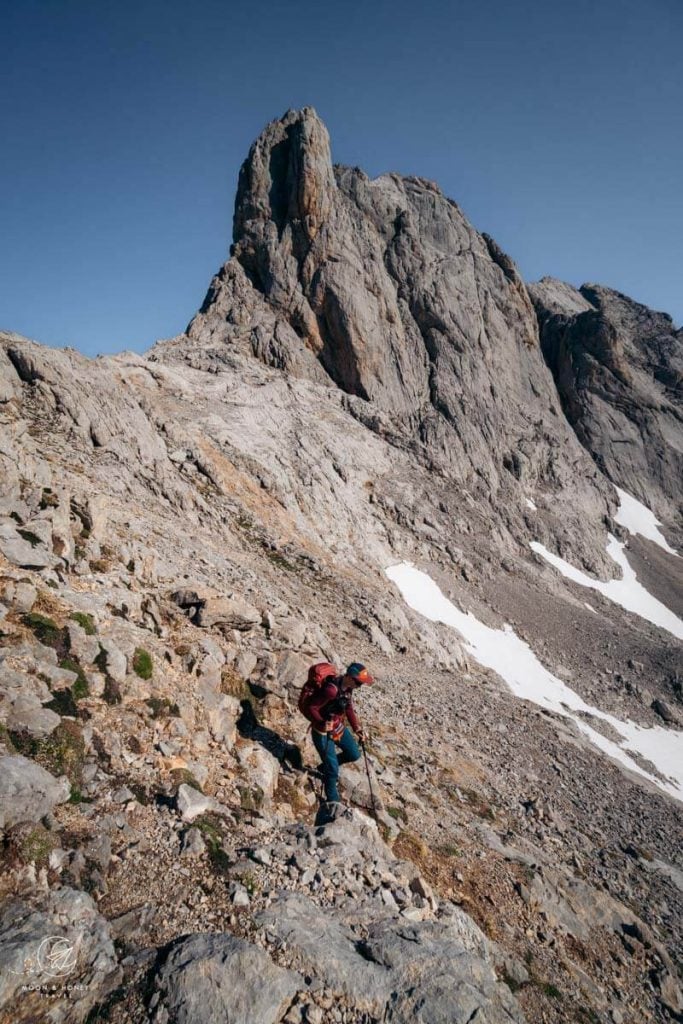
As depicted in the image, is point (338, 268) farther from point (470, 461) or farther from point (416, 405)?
point (470, 461)

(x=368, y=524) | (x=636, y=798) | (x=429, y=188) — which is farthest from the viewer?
(x=429, y=188)

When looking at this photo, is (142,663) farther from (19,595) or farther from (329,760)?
(329,760)

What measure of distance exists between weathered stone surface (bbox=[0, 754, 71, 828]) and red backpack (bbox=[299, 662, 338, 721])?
412 cm

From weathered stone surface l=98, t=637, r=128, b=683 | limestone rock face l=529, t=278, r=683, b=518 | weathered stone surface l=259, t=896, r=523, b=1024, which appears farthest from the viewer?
limestone rock face l=529, t=278, r=683, b=518

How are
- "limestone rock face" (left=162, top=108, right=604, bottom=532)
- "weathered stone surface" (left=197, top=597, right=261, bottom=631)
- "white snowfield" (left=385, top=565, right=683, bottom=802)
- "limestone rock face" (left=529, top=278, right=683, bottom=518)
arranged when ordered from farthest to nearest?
"limestone rock face" (left=529, top=278, right=683, bottom=518)
"limestone rock face" (left=162, top=108, right=604, bottom=532)
"white snowfield" (left=385, top=565, right=683, bottom=802)
"weathered stone surface" (left=197, top=597, right=261, bottom=631)

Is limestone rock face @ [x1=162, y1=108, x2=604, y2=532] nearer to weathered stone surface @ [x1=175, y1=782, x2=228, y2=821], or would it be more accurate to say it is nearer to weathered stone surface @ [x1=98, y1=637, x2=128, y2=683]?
weathered stone surface @ [x1=98, y1=637, x2=128, y2=683]

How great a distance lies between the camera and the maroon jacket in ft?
30.1

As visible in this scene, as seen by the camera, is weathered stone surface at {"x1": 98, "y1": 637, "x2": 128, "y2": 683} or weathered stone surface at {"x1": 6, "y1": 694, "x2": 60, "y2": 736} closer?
weathered stone surface at {"x1": 6, "y1": 694, "x2": 60, "y2": 736}

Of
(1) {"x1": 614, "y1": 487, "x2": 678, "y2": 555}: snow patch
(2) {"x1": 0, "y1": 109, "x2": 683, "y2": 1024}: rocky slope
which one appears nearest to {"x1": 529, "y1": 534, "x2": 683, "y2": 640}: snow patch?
(2) {"x1": 0, "y1": 109, "x2": 683, "y2": 1024}: rocky slope

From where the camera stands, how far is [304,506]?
3347cm

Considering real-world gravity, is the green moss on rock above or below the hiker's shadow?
above

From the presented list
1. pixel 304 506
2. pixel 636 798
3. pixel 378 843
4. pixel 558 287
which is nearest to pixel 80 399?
pixel 304 506

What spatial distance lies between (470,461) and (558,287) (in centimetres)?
7929

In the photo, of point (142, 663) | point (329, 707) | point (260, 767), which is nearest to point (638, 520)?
point (329, 707)
